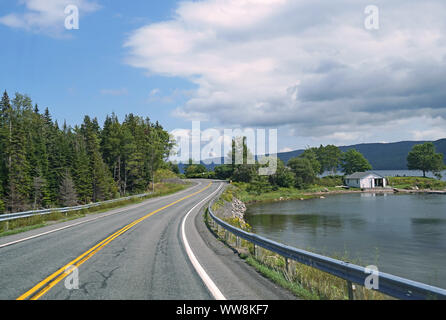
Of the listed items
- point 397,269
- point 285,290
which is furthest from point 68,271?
point 397,269

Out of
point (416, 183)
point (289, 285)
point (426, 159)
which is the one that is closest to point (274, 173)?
point (416, 183)

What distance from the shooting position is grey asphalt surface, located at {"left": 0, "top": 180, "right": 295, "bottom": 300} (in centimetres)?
588

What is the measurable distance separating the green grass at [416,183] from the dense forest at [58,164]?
232 feet

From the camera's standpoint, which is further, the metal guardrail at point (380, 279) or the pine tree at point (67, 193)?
the pine tree at point (67, 193)

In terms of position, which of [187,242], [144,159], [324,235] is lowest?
[324,235]

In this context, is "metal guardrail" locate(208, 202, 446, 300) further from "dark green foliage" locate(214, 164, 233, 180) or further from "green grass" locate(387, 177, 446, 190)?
"green grass" locate(387, 177, 446, 190)

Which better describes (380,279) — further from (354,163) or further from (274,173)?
(354,163)

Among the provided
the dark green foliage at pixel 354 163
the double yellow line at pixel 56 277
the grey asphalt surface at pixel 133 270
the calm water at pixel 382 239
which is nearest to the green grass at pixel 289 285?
the grey asphalt surface at pixel 133 270

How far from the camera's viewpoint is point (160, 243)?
12055 millimetres

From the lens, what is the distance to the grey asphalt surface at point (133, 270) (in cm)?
588

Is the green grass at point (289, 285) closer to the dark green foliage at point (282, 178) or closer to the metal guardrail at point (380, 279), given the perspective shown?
the metal guardrail at point (380, 279)
